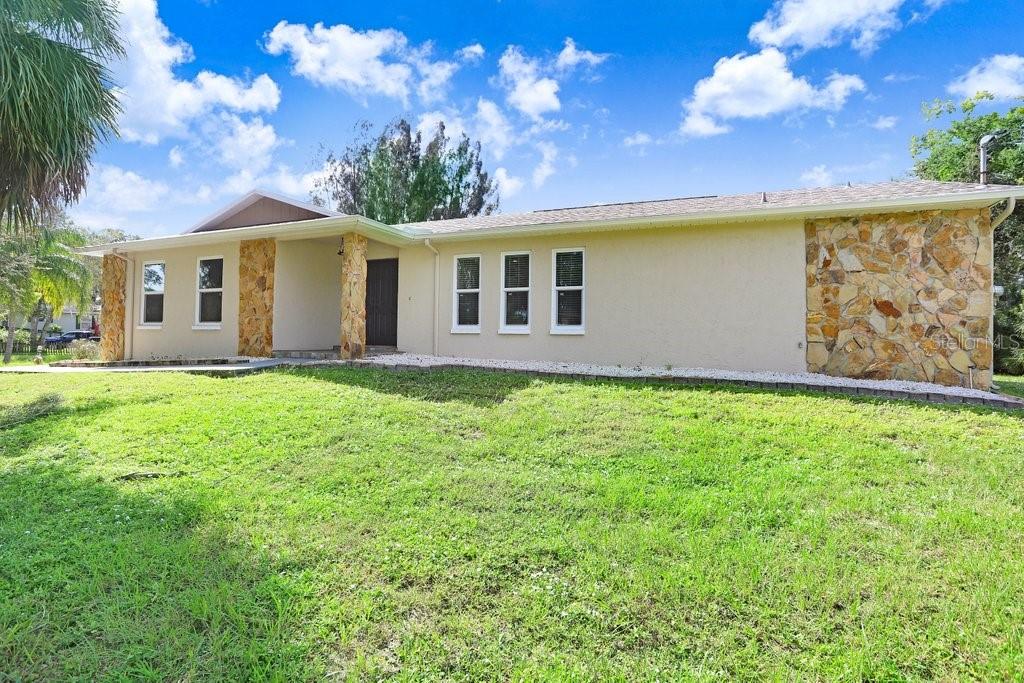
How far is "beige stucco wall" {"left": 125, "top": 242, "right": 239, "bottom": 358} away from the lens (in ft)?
38.5

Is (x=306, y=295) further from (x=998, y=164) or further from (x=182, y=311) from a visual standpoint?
(x=998, y=164)

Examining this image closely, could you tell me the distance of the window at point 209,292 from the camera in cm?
1200

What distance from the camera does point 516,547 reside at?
3.29 meters

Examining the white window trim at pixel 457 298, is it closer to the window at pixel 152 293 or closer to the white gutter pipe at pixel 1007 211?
the window at pixel 152 293

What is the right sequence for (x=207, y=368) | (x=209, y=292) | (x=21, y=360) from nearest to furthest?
(x=207, y=368) → (x=209, y=292) → (x=21, y=360)

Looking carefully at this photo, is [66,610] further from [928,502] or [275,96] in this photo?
[275,96]

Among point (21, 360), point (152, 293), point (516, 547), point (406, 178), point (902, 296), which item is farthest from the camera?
point (406, 178)

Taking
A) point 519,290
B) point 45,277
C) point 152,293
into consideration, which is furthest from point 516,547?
point 45,277

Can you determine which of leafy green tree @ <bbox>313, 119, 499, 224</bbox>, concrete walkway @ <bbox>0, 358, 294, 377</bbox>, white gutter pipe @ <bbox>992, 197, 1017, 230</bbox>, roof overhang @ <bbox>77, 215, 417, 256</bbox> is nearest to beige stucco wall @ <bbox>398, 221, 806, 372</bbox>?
roof overhang @ <bbox>77, 215, 417, 256</bbox>

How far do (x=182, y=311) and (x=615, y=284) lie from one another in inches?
393

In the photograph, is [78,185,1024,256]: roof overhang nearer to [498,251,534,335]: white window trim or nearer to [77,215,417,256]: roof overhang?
[77,215,417,256]: roof overhang

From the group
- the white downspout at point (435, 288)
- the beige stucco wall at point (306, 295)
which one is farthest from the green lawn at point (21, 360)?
the white downspout at point (435, 288)

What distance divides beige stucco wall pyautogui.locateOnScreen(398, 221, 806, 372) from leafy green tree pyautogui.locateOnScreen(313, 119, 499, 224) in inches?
624

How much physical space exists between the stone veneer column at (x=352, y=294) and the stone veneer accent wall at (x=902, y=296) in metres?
8.03
